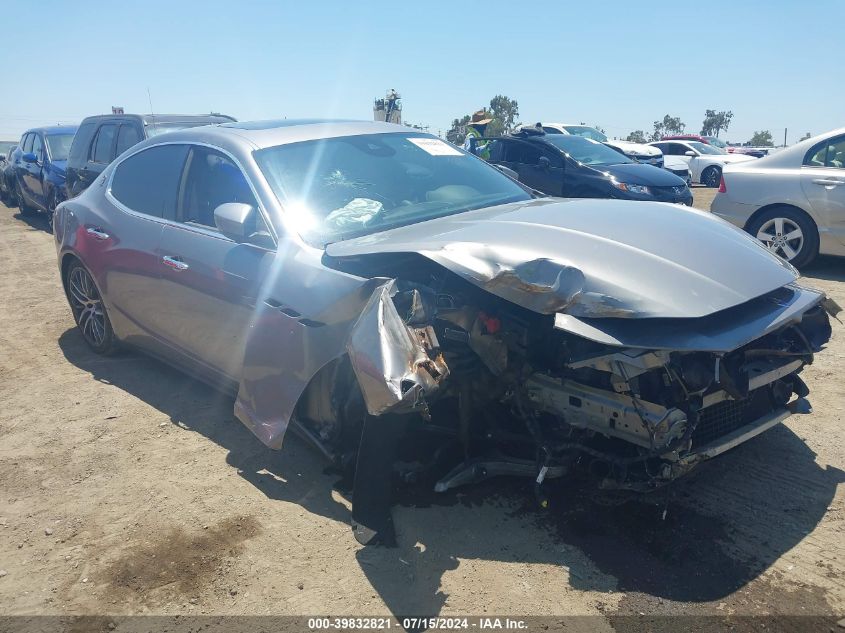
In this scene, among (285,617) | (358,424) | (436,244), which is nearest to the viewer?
(285,617)

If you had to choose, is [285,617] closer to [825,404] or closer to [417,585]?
[417,585]

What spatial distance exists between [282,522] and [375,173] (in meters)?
2.05

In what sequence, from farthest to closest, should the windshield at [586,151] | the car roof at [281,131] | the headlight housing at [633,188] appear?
1. the windshield at [586,151]
2. the headlight housing at [633,188]
3. the car roof at [281,131]

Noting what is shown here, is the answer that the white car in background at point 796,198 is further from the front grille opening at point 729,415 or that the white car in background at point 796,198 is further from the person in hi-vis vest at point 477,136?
the front grille opening at point 729,415

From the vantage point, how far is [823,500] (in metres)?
3.14

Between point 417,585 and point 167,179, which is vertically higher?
point 167,179

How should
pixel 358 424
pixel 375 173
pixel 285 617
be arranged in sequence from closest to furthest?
pixel 285 617
pixel 358 424
pixel 375 173

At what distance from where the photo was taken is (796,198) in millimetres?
7281

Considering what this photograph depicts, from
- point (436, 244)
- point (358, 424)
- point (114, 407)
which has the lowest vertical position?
point (114, 407)

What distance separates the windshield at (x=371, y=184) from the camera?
143 inches

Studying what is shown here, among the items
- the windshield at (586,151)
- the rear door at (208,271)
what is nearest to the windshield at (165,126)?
the rear door at (208,271)

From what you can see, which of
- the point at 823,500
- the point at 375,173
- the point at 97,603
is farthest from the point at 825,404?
the point at 97,603

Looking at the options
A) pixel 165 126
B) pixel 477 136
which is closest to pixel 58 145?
pixel 165 126

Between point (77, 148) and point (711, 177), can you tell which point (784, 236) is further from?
point (711, 177)
